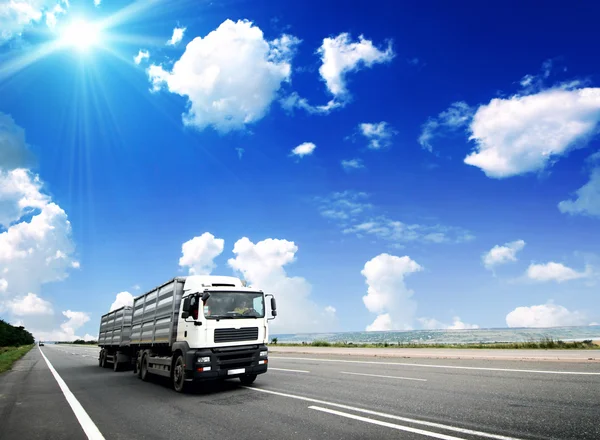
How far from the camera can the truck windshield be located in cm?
1084

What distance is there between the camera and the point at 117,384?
46.0 feet

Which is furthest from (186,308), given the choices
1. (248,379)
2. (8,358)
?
(8,358)

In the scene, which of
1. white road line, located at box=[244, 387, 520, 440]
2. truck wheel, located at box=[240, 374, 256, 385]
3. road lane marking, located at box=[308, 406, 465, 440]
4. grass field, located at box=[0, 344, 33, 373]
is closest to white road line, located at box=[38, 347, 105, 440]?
road lane marking, located at box=[308, 406, 465, 440]

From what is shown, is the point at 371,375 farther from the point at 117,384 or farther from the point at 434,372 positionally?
the point at 117,384

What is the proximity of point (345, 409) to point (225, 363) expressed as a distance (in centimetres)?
428

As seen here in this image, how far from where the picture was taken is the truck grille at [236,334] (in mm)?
10719

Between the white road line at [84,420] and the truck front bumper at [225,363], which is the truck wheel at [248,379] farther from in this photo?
the white road line at [84,420]

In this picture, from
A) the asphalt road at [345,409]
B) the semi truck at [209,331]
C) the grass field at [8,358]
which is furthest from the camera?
the grass field at [8,358]

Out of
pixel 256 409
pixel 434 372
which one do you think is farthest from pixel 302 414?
pixel 434 372

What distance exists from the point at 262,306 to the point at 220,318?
4.80 feet

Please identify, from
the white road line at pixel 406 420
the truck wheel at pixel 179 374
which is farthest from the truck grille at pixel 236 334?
the white road line at pixel 406 420

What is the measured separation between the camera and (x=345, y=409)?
24.3ft

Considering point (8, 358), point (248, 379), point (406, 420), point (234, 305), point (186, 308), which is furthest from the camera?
point (8, 358)

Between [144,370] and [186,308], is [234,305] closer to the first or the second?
[186,308]
